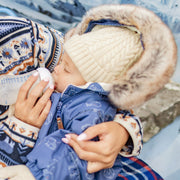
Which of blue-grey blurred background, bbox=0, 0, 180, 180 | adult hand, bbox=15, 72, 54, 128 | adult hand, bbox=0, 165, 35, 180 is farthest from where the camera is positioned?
blue-grey blurred background, bbox=0, 0, 180, 180

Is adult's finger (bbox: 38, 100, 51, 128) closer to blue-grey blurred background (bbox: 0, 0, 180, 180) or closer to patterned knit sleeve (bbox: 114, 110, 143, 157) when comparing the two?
patterned knit sleeve (bbox: 114, 110, 143, 157)

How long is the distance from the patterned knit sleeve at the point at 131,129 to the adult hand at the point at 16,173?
12.8 inches

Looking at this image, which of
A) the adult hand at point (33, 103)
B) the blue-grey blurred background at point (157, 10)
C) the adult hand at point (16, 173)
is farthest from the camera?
the blue-grey blurred background at point (157, 10)

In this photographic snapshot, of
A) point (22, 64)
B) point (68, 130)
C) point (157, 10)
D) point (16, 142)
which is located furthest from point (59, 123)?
point (157, 10)

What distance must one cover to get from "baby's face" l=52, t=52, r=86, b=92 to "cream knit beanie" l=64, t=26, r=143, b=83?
29mm

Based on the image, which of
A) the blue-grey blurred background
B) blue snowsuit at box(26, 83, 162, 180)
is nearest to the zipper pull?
blue snowsuit at box(26, 83, 162, 180)

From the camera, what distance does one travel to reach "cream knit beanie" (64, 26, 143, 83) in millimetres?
724

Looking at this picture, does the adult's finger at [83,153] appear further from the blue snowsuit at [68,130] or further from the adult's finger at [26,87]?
the adult's finger at [26,87]

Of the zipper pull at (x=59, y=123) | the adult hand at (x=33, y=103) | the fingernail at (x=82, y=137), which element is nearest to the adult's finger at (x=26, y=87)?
the adult hand at (x=33, y=103)

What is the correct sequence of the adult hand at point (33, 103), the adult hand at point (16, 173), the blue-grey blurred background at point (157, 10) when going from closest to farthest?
the adult hand at point (16, 173) → the adult hand at point (33, 103) → the blue-grey blurred background at point (157, 10)

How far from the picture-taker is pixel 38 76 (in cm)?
77

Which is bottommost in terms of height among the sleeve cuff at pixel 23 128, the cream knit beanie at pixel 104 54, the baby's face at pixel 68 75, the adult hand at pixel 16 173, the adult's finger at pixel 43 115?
the adult hand at pixel 16 173

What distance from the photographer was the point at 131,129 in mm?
728

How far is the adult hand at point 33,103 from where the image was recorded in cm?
72
